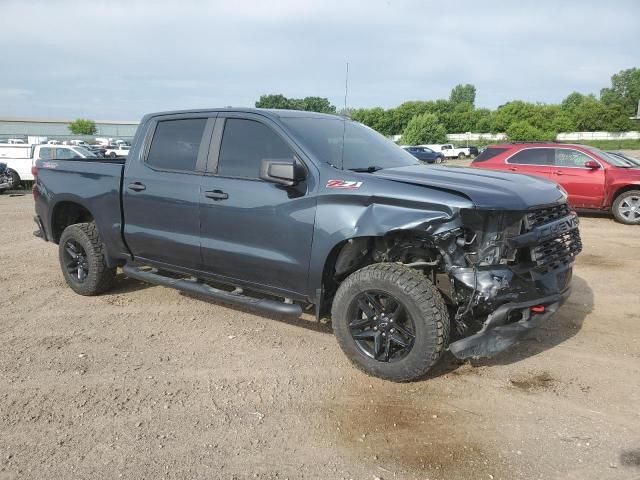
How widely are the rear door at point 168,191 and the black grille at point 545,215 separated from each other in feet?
8.66

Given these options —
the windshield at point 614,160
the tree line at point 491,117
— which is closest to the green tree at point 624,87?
the tree line at point 491,117

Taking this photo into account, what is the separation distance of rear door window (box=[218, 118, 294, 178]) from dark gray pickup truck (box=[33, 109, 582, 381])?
0.03 ft

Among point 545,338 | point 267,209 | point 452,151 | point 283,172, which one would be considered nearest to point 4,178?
point 267,209

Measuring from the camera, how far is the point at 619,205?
11234mm

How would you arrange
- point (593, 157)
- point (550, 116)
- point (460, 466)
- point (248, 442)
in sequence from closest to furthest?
point (460, 466), point (248, 442), point (593, 157), point (550, 116)

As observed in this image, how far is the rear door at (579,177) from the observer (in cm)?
1134

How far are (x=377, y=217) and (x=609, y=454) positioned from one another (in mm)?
1939

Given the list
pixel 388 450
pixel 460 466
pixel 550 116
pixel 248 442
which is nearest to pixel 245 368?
pixel 248 442

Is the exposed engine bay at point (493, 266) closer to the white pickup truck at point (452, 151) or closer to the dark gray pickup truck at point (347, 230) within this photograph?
the dark gray pickup truck at point (347, 230)

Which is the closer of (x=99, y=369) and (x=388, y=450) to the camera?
(x=388, y=450)

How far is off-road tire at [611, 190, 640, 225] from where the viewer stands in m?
11.1

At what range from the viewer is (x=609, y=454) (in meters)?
2.99

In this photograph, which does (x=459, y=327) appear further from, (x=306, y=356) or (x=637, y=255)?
(x=637, y=255)

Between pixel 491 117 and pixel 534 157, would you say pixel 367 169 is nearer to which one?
pixel 534 157
